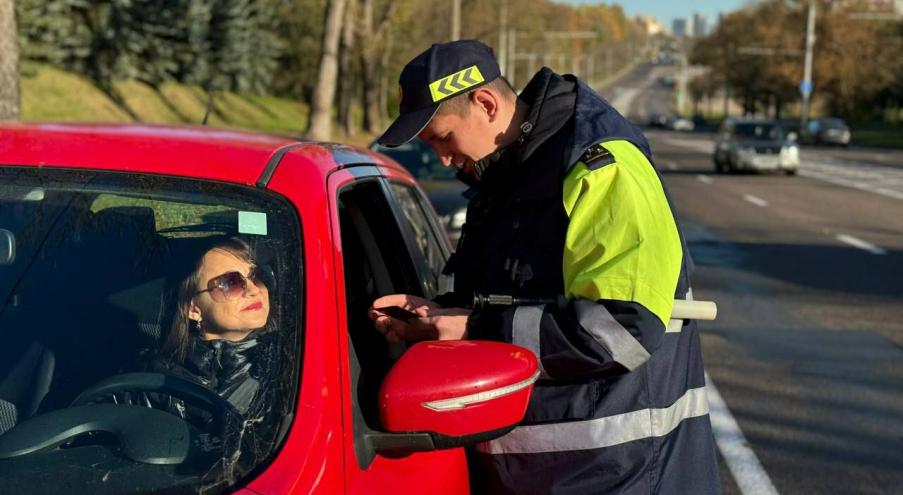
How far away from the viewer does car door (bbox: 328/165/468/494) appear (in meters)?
2.13

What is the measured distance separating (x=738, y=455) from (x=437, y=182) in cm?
633

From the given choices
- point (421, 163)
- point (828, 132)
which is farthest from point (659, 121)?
point (421, 163)

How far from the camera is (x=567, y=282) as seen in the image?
228 cm

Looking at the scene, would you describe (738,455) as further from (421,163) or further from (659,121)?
(659,121)

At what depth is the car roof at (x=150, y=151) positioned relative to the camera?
2293mm

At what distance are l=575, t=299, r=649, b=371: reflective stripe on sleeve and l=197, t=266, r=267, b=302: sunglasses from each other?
61 centimetres

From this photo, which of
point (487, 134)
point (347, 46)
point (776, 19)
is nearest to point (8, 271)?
point (487, 134)

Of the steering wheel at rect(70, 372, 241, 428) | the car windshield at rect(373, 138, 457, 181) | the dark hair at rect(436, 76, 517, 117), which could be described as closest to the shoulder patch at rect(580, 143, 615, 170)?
the dark hair at rect(436, 76, 517, 117)

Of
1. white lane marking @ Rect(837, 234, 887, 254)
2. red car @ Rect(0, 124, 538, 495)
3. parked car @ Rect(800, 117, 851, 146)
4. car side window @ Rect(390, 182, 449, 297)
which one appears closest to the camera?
red car @ Rect(0, 124, 538, 495)

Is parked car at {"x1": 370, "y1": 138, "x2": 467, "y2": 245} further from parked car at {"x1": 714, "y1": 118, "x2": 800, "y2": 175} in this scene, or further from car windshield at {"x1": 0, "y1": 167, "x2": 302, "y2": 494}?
parked car at {"x1": 714, "y1": 118, "x2": 800, "y2": 175}

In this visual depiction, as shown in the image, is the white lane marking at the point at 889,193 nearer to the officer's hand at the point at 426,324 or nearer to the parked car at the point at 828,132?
the officer's hand at the point at 426,324

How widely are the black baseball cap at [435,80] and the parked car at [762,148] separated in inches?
1125

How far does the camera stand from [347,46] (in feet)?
127

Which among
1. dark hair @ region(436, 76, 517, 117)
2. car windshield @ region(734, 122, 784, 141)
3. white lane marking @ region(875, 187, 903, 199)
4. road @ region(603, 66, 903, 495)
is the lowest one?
white lane marking @ region(875, 187, 903, 199)
